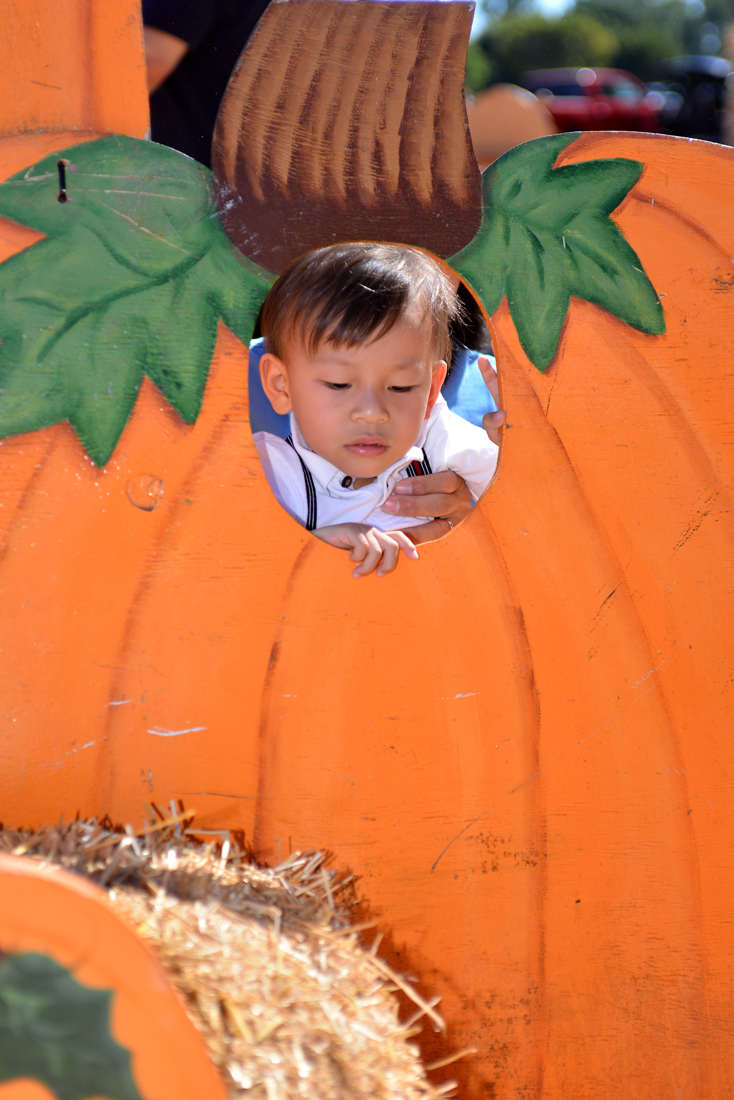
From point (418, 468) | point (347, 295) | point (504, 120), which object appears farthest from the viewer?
point (504, 120)

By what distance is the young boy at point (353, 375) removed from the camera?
1.31 m

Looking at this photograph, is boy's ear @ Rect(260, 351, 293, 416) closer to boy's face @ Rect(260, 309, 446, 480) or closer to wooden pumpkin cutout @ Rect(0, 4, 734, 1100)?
boy's face @ Rect(260, 309, 446, 480)

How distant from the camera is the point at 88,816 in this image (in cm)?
115

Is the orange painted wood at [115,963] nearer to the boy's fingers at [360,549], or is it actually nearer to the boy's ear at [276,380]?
the boy's fingers at [360,549]

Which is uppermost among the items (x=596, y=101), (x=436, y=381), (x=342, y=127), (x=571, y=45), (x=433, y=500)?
(x=571, y=45)

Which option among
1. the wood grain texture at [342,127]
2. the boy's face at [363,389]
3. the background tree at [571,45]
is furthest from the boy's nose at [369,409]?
the background tree at [571,45]

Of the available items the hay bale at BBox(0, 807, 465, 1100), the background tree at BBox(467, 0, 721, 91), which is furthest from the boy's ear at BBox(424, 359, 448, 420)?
the background tree at BBox(467, 0, 721, 91)

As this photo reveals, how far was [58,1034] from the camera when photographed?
78cm

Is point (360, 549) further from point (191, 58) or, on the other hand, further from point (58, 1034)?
point (191, 58)

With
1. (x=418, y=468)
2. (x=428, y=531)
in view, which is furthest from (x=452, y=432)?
(x=428, y=531)

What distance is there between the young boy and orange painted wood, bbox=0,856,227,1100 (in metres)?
0.59

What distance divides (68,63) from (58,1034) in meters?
1.16

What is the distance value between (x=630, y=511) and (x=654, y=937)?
678mm

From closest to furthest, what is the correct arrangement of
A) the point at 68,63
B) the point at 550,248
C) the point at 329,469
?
the point at 68,63, the point at 550,248, the point at 329,469
